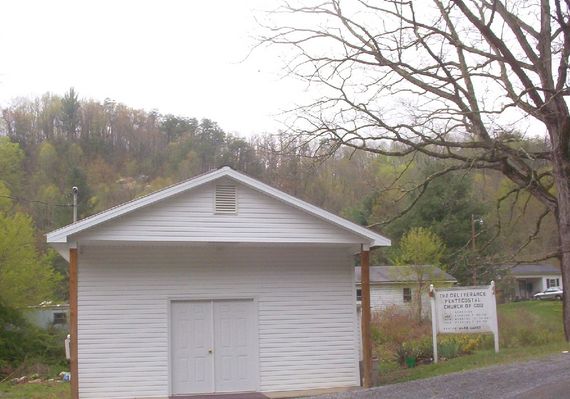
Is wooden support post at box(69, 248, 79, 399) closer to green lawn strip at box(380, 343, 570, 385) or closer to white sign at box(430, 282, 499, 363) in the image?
green lawn strip at box(380, 343, 570, 385)

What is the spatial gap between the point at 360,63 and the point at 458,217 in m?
29.8

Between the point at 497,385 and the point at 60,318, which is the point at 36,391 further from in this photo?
the point at 60,318

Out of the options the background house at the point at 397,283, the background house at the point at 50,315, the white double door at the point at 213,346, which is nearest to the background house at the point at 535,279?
the background house at the point at 397,283

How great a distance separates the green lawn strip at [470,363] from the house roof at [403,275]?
58.1 ft

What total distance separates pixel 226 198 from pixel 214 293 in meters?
2.20

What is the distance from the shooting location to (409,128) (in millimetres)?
18188

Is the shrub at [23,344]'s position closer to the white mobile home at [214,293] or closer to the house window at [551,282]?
the white mobile home at [214,293]

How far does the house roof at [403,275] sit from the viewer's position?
3584 centimetres

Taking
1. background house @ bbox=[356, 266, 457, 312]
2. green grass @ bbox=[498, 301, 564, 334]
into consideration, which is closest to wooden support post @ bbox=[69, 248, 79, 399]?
green grass @ bbox=[498, 301, 564, 334]

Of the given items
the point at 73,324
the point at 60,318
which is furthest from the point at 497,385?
the point at 60,318

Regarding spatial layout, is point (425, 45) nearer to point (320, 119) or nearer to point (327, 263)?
point (320, 119)

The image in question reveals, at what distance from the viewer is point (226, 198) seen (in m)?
14.5

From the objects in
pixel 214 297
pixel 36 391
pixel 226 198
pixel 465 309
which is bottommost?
pixel 36 391

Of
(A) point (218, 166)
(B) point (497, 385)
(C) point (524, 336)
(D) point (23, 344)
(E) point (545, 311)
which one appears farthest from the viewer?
(E) point (545, 311)
